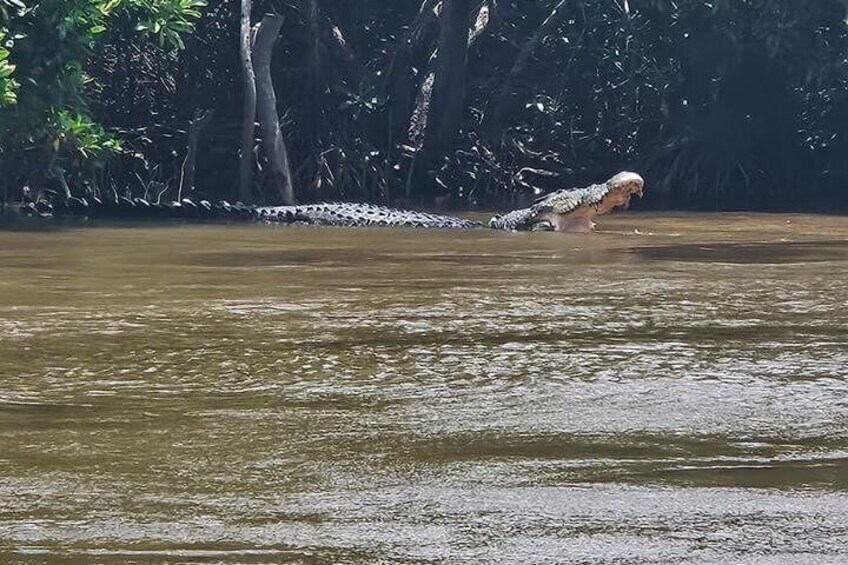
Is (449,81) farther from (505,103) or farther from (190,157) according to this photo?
(190,157)

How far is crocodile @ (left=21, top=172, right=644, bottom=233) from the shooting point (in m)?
12.8

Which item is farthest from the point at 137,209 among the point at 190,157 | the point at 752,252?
the point at 752,252

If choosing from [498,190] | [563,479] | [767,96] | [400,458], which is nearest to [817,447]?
[563,479]

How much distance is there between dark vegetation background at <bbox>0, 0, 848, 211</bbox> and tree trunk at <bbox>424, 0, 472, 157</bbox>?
0.02m

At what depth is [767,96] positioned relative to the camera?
755 inches

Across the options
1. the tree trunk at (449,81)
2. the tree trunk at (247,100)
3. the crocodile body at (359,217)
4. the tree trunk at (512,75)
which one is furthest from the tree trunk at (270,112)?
the tree trunk at (512,75)

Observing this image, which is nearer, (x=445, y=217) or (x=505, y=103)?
(x=445, y=217)

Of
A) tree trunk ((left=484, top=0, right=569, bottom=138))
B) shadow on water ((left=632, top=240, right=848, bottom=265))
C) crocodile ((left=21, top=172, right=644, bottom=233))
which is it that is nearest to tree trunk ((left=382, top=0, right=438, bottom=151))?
tree trunk ((left=484, top=0, right=569, bottom=138))

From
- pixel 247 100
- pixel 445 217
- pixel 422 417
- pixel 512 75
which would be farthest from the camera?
pixel 512 75

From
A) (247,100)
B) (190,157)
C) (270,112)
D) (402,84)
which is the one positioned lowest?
(190,157)

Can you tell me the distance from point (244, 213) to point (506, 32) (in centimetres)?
701

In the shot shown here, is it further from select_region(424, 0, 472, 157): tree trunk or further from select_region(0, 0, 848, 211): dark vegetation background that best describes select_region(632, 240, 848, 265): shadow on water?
select_region(424, 0, 472, 157): tree trunk

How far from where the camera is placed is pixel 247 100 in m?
16.2

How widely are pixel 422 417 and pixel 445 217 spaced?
9.10 meters
